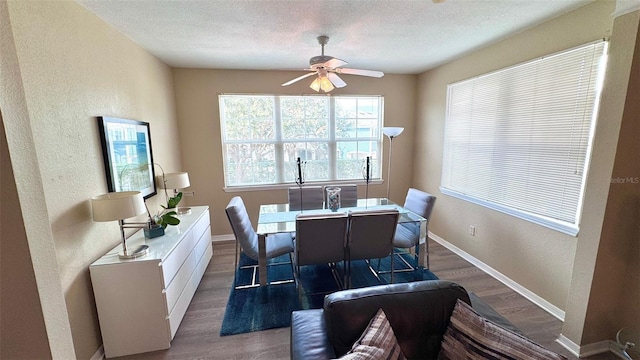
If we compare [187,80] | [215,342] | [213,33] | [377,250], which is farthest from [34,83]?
[377,250]

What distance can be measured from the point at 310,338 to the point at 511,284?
2457 mm

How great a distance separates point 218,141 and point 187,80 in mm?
897

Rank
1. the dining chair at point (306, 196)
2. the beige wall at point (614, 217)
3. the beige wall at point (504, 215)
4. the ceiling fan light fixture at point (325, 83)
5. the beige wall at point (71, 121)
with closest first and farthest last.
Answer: the beige wall at point (71, 121) < the beige wall at point (614, 217) < the beige wall at point (504, 215) < the ceiling fan light fixture at point (325, 83) < the dining chair at point (306, 196)

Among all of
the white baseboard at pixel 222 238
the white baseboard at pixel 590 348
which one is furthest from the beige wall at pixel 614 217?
the white baseboard at pixel 222 238

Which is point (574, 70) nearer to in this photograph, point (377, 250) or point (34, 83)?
point (377, 250)

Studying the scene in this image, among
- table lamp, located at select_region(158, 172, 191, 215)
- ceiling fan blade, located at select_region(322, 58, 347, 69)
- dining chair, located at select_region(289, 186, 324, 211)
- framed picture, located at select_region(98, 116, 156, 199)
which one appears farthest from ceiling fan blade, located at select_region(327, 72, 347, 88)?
table lamp, located at select_region(158, 172, 191, 215)

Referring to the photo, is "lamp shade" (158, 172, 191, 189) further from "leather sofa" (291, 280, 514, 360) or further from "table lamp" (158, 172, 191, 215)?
"leather sofa" (291, 280, 514, 360)

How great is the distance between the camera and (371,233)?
90.9 inches

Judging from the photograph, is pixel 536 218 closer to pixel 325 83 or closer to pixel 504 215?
pixel 504 215

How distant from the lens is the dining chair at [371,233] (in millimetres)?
2236

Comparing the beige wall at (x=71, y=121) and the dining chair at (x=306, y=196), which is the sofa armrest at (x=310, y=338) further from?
the dining chair at (x=306, y=196)

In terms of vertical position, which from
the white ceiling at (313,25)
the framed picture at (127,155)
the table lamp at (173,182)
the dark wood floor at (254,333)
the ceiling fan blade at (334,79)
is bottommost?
the dark wood floor at (254,333)

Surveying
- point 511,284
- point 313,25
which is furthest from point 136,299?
point 511,284

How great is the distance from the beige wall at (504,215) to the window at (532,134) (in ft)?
0.34
